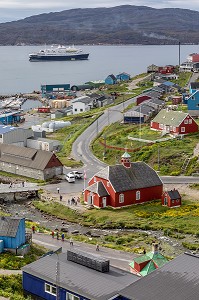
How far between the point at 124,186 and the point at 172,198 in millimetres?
3917

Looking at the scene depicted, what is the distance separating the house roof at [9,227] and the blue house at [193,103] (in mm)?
46829

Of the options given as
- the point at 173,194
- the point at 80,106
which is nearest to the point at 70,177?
the point at 173,194

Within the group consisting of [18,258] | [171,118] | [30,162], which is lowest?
[30,162]

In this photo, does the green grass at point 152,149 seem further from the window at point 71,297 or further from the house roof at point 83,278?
the window at point 71,297

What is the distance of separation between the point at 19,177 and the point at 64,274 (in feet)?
116

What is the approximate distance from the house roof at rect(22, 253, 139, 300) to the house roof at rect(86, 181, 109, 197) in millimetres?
20937

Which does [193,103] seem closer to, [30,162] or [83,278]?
[30,162]

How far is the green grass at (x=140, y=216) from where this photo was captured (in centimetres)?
4342

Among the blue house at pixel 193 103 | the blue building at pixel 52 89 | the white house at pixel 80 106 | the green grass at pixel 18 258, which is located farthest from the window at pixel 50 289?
the blue building at pixel 52 89

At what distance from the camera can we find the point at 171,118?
70438 millimetres

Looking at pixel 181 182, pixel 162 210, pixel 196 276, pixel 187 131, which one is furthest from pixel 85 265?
pixel 187 131

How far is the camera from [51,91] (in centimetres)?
14038

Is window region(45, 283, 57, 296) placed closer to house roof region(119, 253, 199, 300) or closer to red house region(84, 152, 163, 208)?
house roof region(119, 253, 199, 300)

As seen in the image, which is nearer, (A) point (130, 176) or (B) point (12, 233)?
(B) point (12, 233)
